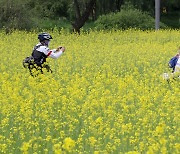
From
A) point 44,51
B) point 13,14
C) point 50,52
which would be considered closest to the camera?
point 50,52

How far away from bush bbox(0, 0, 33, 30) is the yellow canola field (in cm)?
893

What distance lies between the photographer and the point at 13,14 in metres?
25.7

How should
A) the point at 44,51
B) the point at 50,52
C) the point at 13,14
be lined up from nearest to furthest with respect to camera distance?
1. the point at 50,52
2. the point at 44,51
3. the point at 13,14

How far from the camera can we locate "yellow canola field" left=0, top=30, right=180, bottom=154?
6676 millimetres

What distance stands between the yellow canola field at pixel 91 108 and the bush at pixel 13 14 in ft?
29.3

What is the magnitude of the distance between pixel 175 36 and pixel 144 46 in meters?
4.02

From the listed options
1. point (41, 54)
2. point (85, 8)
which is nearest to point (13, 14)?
point (85, 8)

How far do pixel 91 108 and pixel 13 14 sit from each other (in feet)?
57.8

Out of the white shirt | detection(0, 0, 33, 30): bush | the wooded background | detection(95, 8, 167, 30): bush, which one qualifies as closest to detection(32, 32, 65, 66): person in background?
the white shirt

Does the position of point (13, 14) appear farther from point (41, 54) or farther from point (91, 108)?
point (91, 108)

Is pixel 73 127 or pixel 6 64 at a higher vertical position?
pixel 73 127

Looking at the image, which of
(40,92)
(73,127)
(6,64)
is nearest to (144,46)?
(6,64)

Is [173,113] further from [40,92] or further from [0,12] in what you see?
[0,12]

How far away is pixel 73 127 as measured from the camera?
768 centimetres
